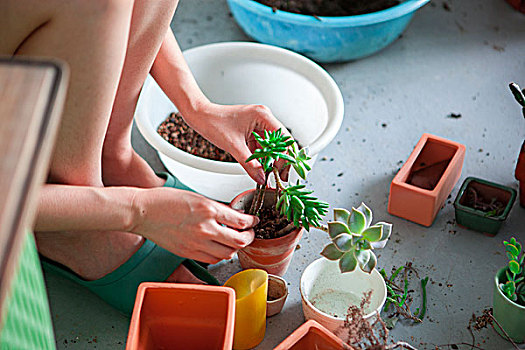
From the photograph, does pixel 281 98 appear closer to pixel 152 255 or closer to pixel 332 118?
pixel 332 118

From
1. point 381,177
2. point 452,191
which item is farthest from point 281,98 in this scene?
point 452,191

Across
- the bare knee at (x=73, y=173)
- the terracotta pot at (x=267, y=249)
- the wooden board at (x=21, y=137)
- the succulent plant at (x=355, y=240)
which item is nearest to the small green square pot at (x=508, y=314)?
the succulent plant at (x=355, y=240)

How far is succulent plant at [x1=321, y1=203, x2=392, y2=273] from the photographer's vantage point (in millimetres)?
1059

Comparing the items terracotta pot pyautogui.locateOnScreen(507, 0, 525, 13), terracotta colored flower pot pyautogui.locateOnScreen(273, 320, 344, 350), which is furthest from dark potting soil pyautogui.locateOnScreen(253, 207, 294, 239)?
terracotta pot pyautogui.locateOnScreen(507, 0, 525, 13)

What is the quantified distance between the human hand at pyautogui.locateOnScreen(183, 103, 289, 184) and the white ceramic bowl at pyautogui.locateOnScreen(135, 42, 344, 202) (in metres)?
0.13

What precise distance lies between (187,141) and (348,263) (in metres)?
0.67

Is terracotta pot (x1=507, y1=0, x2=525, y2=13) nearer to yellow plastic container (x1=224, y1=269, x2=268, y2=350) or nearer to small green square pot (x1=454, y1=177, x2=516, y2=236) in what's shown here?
small green square pot (x1=454, y1=177, x2=516, y2=236)

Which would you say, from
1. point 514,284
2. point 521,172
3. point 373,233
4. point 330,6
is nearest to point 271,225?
point 373,233

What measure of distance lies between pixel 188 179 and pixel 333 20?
2.16 ft

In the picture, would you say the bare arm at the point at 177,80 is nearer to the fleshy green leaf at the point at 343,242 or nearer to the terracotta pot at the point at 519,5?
the fleshy green leaf at the point at 343,242

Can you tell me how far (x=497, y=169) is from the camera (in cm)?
163

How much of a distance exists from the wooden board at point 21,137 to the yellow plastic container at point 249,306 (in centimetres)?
73

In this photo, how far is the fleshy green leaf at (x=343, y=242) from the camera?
1.07m

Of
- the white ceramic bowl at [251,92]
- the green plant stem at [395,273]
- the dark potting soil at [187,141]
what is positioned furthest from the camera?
the dark potting soil at [187,141]
